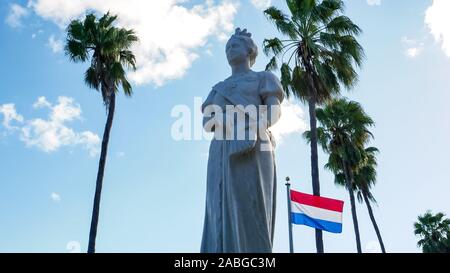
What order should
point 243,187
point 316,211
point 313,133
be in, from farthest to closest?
point 313,133 < point 316,211 < point 243,187

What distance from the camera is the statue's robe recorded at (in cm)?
437

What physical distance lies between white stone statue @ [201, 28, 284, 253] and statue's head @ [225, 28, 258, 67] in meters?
0.01

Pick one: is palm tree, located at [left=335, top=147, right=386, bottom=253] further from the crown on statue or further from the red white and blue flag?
the crown on statue

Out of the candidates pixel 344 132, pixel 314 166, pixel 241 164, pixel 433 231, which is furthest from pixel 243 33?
pixel 433 231

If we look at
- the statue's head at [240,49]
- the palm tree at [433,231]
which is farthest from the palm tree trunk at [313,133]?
the palm tree at [433,231]

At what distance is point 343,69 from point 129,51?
8.48 metres

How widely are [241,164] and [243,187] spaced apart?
9.9 inches

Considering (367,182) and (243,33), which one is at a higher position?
(367,182)

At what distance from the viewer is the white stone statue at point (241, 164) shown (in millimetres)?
4391

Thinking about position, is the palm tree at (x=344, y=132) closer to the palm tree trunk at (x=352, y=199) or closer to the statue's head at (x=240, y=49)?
the palm tree trunk at (x=352, y=199)

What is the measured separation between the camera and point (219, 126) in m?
4.92

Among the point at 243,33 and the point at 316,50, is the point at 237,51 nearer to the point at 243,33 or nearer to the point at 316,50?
the point at 243,33

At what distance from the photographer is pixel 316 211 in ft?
44.6
